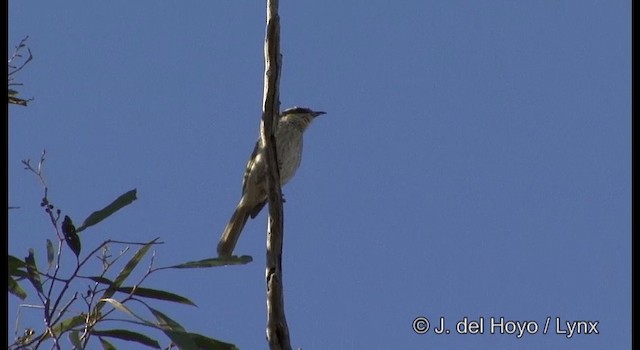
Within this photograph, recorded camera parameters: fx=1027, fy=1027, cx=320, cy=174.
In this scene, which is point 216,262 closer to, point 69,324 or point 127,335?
point 127,335

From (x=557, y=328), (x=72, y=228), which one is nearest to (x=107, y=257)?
(x=72, y=228)

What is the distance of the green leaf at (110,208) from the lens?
2979 millimetres

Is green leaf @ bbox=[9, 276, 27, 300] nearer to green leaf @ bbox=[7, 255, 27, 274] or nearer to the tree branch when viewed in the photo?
green leaf @ bbox=[7, 255, 27, 274]

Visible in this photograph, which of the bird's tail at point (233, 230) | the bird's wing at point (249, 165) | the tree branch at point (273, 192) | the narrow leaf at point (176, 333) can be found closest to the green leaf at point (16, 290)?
the narrow leaf at point (176, 333)

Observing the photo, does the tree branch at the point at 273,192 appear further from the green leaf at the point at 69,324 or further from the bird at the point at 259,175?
the bird at the point at 259,175

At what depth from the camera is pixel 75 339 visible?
9.02ft

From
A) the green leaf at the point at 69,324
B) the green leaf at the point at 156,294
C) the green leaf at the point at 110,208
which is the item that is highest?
the green leaf at the point at 110,208

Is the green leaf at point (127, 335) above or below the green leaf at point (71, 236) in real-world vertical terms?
below

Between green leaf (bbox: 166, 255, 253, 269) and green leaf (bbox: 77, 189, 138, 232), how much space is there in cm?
24

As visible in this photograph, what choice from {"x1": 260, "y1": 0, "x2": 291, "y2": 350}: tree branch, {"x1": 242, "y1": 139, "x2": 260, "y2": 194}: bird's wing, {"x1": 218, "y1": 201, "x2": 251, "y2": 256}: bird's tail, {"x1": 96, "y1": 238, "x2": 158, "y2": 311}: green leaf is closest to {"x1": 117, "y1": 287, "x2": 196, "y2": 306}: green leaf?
{"x1": 96, "y1": 238, "x2": 158, "y2": 311}: green leaf

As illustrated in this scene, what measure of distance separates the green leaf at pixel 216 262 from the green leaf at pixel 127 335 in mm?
215

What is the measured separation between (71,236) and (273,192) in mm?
733

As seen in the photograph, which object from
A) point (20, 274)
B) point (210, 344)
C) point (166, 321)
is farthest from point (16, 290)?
point (210, 344)
